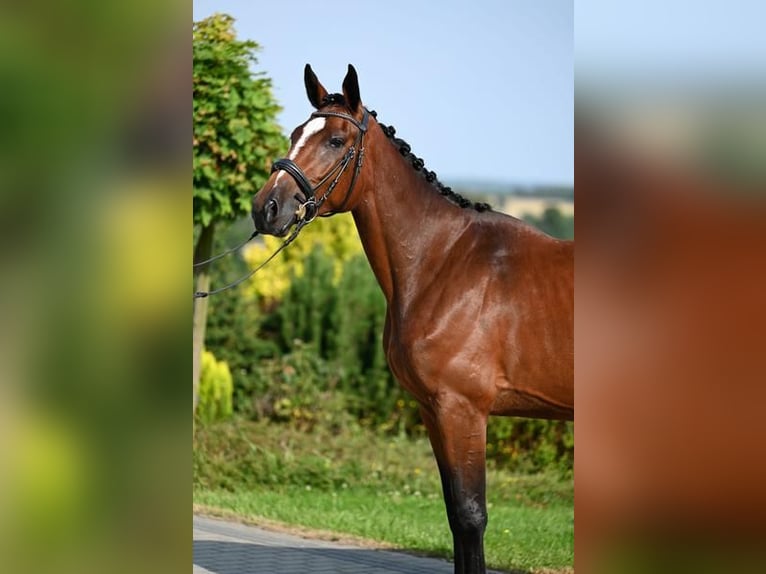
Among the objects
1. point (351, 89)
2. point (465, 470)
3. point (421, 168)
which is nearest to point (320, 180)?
point (351, 89)

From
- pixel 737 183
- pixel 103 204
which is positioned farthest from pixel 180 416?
pixel 737 183

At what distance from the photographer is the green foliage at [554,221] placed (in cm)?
1360

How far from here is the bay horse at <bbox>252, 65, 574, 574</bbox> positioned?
359 centimetres

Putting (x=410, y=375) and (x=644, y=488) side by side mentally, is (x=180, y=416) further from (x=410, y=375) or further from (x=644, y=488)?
(x=410, y=375)

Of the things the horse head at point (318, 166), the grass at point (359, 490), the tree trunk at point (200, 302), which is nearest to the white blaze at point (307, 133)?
the horse head at point (318, 166)

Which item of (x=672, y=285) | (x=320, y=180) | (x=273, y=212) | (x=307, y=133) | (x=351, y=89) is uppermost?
(x=351, y=89)

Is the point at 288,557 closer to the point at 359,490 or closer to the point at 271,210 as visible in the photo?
the point at 359,490

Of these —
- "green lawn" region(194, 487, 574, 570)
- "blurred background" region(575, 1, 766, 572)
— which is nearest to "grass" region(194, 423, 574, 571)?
"green lawn" region(194, 487, 574, 570)

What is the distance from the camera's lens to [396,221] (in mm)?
3807

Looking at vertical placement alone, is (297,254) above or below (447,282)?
above

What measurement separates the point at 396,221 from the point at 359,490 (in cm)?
376

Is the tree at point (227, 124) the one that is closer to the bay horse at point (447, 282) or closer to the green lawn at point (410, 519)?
the green lawn at point (410, 519)

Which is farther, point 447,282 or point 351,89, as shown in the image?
point 447,282

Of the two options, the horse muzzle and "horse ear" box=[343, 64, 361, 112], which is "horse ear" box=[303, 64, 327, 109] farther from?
the horse muzzle
